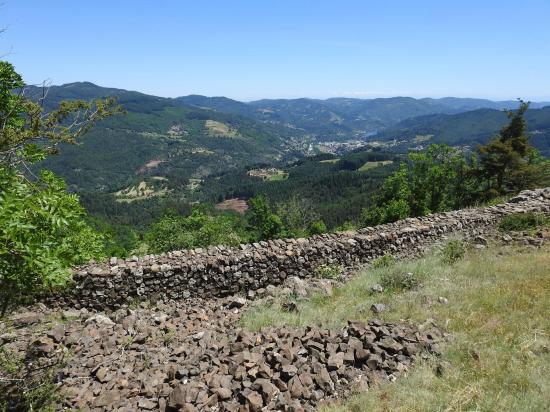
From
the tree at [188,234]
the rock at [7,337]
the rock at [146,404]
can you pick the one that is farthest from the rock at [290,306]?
the tree at [188,234]

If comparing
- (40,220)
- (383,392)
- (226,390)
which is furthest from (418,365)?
(40,220)

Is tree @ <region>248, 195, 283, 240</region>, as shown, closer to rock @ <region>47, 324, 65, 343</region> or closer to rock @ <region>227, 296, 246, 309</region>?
rock @ <region>227, 296, 246, 309</region>

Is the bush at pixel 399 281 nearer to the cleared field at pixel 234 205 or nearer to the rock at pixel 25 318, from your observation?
the rock at pixel 25 318

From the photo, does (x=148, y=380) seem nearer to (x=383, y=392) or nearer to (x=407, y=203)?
(x=383, y=392)

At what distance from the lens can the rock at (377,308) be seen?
8.07m

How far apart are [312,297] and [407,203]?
25482 mm

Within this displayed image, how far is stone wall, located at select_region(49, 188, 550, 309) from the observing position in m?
10.4

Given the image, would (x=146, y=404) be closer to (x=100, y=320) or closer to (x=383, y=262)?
(x=100, y=320)

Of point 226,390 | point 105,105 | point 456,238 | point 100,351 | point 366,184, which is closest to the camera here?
point 226,390

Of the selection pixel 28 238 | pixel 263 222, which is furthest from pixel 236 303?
pixel 263 222

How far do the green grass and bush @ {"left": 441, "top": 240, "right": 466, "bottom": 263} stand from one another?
15 cm

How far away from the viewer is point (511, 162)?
26.4 m

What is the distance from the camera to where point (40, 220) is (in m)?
4.87

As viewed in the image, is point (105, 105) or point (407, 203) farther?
point (407, 203)
